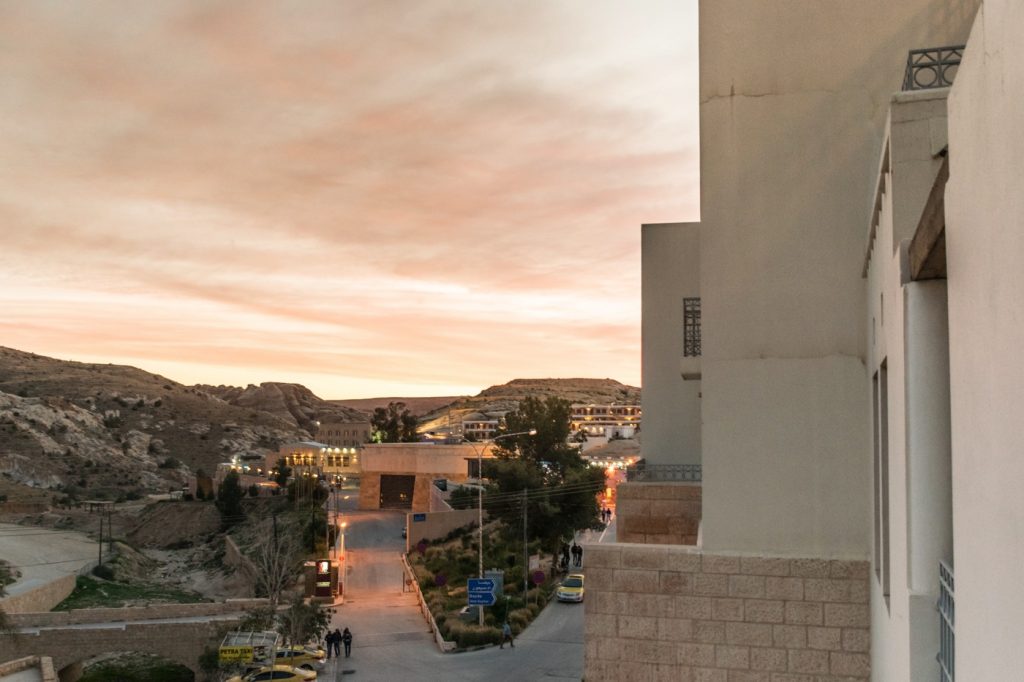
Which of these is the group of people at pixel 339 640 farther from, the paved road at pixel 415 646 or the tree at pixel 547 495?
the tree at pixel 547 495

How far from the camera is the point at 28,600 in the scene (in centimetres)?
4272

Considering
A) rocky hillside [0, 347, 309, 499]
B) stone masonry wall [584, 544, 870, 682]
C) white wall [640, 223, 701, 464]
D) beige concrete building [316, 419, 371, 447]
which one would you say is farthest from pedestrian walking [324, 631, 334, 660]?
beige concrete building [316, 419, 371, 447]

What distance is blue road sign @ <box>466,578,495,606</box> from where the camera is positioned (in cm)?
3350

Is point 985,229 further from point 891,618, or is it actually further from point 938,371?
point 891,618

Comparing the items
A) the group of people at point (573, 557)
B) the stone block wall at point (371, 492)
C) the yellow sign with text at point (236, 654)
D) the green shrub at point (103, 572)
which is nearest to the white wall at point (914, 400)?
the yellow sign with text at point (236, 654)

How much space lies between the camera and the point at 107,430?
13300cm

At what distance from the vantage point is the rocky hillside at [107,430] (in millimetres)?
107688

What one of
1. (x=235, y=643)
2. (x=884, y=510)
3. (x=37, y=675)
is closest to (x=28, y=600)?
(x=37, y=675)

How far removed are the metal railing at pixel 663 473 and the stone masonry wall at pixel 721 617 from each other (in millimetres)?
3793

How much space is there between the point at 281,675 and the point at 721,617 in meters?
20.0

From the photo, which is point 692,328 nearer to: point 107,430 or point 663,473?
point 663,473

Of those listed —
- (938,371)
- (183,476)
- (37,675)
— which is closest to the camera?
(938,371)

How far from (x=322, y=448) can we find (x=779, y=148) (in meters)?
84.6

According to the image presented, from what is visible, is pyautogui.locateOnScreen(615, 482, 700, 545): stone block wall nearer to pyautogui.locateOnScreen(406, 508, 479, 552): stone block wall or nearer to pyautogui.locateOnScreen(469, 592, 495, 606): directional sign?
pyautogui.locateOnScreen(469, 592, 495, 606): directional sign
